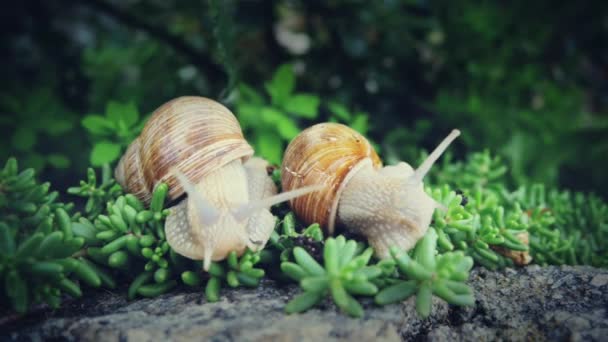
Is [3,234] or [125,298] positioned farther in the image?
[125,298]

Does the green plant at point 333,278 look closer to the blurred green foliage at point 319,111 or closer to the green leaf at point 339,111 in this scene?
the blurred green foliage at point 319,111

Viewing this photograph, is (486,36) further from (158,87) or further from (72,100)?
(72,100)

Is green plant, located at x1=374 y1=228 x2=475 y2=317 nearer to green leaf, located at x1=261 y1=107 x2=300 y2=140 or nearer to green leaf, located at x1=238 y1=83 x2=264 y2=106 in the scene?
green leaf, located at x1=261 y1=107 x2=300 y2=140

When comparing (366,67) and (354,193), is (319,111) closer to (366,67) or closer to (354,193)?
(366,67)

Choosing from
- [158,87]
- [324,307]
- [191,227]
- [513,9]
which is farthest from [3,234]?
[513,9]

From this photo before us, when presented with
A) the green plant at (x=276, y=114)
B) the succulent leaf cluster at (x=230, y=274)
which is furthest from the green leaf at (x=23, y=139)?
the succulent leaf cluster at (x=230, y=274)

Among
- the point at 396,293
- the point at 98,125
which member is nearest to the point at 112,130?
the point at 98,125
